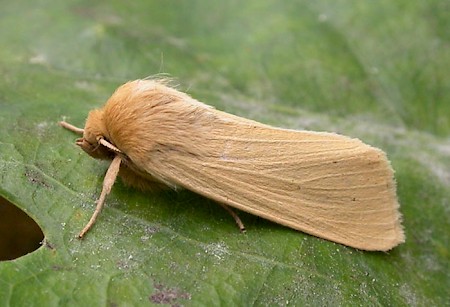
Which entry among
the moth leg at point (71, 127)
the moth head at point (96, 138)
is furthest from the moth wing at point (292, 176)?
the moth leg at point (71, 127)

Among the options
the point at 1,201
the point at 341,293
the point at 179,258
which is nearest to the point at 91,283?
the point at 179,258

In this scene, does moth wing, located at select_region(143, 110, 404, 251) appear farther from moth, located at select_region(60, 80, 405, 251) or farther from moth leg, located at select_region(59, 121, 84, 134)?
moth leg, located at select_region(59, 121, 84, 134)

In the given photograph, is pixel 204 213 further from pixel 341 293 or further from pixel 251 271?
pixel 341 293

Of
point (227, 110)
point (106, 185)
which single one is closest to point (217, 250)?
point (106, 185)

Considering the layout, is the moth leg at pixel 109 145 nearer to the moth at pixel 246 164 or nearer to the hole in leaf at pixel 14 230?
the moth at pixel 246 164

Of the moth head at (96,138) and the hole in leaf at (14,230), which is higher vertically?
the moth head at (96,138)

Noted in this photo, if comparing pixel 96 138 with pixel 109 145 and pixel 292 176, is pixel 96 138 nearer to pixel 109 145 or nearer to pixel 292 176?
pixel 109 145
